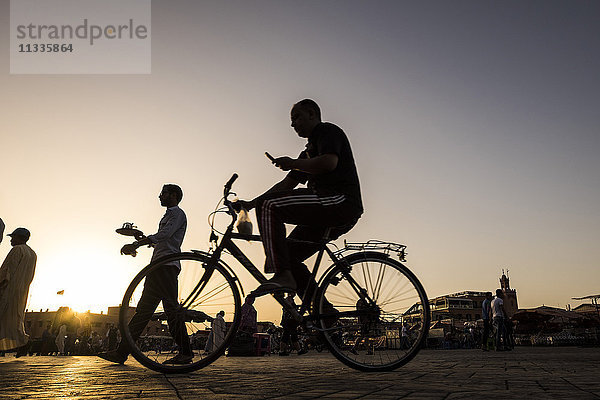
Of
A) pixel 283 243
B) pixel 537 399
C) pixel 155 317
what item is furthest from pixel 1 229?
pixel 537 399

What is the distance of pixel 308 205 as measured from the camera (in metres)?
3.50

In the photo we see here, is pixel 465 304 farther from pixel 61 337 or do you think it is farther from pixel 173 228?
pixel 173 228

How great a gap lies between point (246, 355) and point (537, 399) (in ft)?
33.6

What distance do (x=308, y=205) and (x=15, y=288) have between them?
6.10m

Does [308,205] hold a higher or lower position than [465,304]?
higher

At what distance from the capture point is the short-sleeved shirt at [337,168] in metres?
3.56

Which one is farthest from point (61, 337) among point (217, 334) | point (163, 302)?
point (217, 334)

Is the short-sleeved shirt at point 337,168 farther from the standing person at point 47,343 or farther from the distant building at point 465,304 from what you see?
the distant building at point 465,304

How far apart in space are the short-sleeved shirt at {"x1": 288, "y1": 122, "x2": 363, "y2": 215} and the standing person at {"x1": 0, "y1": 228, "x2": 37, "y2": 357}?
5984 millimetres

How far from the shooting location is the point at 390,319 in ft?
12.4

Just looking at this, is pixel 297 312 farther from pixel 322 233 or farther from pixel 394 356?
pixel 394 356

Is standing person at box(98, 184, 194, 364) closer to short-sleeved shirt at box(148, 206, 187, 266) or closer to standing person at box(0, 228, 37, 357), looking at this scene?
short-sleeved shirt at box(148, 206, 187, 266)

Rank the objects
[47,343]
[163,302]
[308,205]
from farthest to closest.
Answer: [47,343] → [163,302] → [308,205]

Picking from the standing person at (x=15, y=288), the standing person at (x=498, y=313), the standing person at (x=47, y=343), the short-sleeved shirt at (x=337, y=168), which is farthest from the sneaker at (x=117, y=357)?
the standing person at (x=47, y=343)
